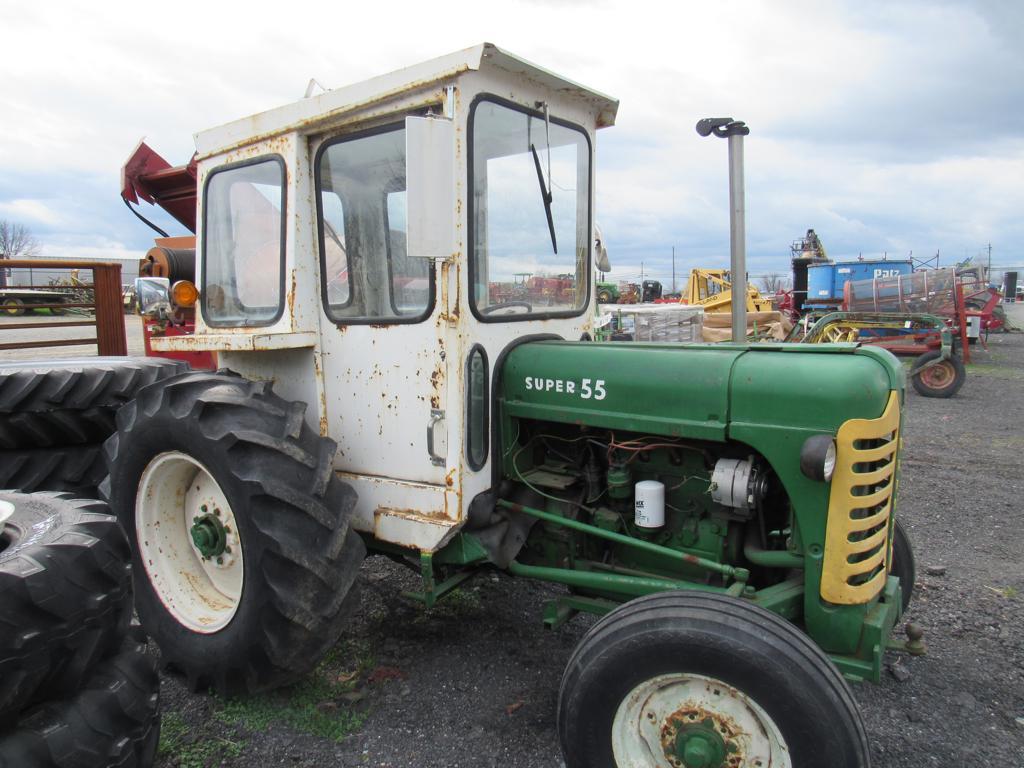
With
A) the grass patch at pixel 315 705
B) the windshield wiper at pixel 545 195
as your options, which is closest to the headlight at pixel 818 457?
the windshield wiper at pixel 545 195

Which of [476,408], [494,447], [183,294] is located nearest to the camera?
[476,408]

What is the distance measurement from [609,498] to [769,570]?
686mm

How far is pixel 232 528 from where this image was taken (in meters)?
3.09

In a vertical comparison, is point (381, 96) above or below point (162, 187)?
below

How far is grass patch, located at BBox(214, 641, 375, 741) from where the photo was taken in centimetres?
283

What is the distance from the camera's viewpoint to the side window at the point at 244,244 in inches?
127

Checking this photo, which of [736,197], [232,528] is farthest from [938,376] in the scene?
[232,528]

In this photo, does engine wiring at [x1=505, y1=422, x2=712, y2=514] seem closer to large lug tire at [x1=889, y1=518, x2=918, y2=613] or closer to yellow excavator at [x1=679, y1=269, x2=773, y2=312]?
large lug tire at [x1=889, y1=518, x2=918, y2=613]

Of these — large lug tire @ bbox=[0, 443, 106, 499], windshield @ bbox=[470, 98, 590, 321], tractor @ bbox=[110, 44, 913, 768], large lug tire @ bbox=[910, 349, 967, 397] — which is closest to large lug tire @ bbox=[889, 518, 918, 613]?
tractor @ bbox=[110, 44, 913, 768]

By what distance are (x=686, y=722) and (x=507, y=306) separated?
171 cm

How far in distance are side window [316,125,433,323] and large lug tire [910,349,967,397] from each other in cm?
1060

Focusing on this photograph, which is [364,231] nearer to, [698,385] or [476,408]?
[476,408]

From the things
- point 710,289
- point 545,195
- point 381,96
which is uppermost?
point 710,289

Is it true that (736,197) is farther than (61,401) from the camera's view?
No
